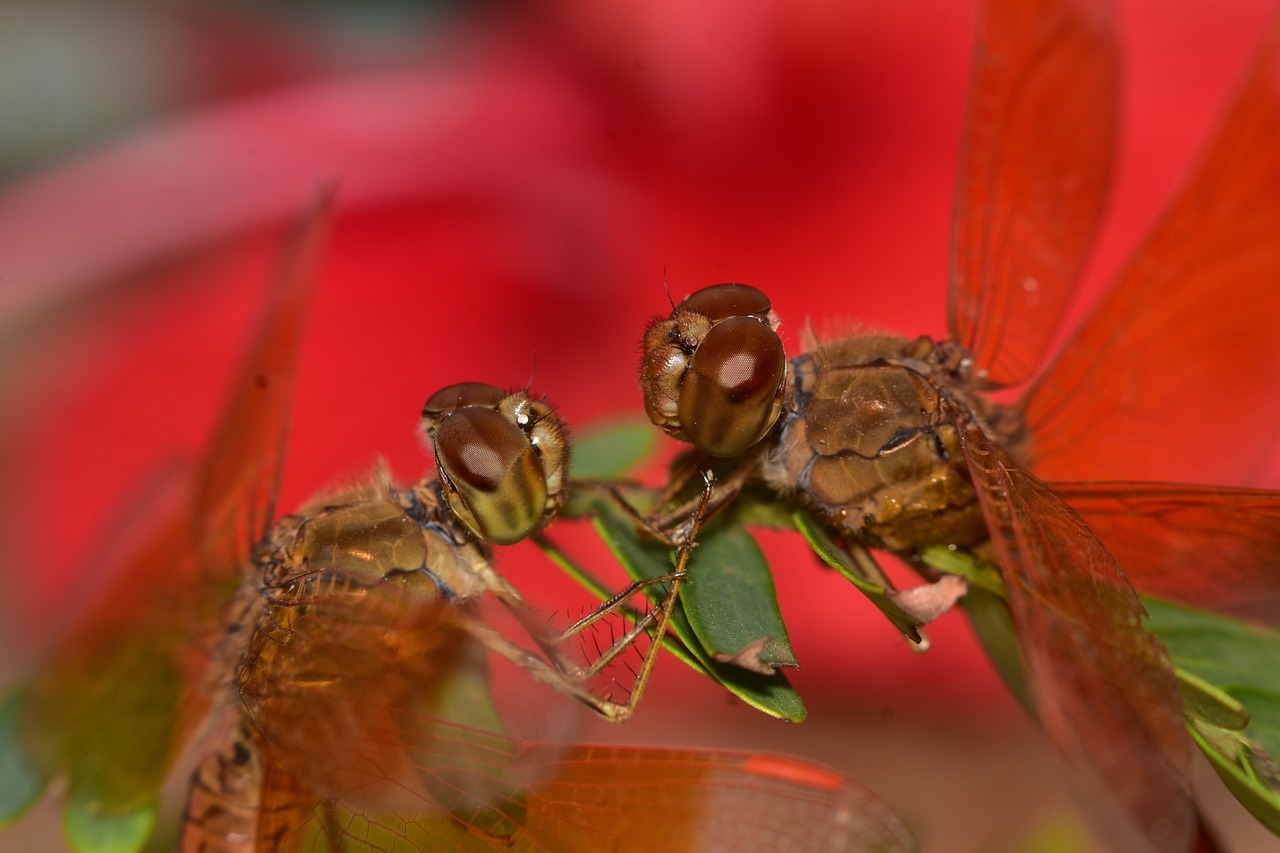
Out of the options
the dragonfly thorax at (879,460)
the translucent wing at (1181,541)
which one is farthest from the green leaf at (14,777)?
the translucent wing at (1181,541)

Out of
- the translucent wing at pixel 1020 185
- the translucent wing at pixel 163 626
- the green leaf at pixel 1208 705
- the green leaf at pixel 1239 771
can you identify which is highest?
the translucent wing at pixel 1020 185

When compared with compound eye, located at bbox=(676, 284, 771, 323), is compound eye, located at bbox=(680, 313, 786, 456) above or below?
below

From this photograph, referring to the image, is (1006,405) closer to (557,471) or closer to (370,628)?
(557,471)

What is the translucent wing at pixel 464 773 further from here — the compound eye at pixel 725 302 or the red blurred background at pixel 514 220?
the red blurred background at pixel 514 220

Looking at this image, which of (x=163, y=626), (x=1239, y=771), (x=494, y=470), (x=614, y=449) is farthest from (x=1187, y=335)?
(x=163, y=626)

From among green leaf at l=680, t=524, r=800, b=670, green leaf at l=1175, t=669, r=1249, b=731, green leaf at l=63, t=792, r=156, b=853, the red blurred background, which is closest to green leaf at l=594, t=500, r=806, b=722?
green leaf at l=680, t=524, r=800, b=670

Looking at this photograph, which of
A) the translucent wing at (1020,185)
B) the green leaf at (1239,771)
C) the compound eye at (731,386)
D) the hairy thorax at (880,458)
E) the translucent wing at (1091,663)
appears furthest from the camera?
the translucent wing at (1020,185)

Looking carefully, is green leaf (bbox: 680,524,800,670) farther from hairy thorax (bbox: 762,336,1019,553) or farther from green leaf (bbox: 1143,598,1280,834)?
green leaf (bbox: 1143,598,1280,834)
